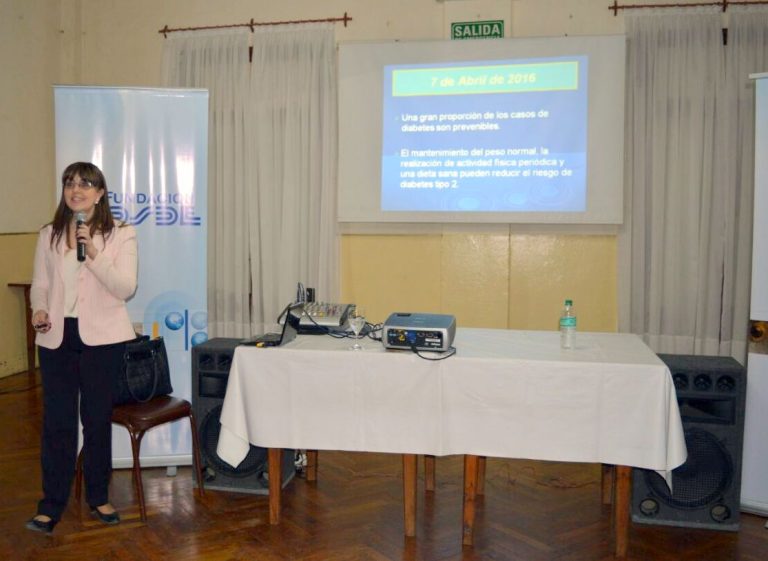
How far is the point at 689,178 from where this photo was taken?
4.57 metres

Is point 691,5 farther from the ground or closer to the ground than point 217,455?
farther from the ground

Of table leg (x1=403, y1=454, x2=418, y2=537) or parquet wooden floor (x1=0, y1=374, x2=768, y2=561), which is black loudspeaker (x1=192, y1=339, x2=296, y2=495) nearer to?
parquet wooden floor (x1=0, y1=374, x2=768, y2=561)

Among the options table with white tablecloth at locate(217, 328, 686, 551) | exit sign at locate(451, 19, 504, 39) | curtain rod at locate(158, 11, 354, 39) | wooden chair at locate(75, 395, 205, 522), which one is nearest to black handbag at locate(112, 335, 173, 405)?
wooden chair at locate(75, 395, 205, 522)

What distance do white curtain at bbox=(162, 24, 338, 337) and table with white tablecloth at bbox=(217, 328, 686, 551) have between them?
7.65 feet

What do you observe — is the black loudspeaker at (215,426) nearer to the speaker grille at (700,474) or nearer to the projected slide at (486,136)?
the speaker grille at (700,474)

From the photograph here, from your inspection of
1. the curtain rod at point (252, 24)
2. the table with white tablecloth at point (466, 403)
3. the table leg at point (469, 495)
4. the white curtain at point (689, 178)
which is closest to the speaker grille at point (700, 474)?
the table with white tablecloth at point (466, 403)

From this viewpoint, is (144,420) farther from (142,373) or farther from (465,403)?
(465,403)

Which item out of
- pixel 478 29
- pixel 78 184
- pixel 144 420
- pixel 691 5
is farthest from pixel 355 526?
Result: pixel 691 5

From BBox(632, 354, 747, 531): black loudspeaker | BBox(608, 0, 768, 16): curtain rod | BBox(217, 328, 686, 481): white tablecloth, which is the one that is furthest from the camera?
BBox(608, 0, 768, 16): curtain rod

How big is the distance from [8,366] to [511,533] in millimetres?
4529

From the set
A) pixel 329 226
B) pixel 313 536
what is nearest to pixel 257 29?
pixel 329 226

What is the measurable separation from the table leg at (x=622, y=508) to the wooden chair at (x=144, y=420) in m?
1.86

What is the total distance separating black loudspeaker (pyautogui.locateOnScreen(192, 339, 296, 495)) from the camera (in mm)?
3193

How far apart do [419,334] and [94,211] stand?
1418 millimetres
